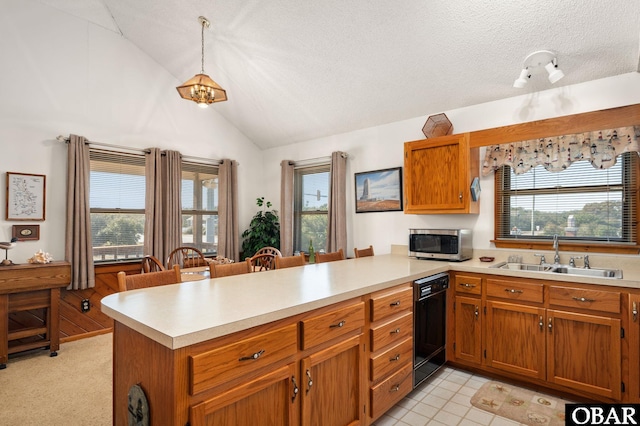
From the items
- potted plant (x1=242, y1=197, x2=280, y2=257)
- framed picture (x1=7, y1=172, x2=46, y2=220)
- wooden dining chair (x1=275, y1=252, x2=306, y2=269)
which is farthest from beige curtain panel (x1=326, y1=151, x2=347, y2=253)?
framed picture (x1=7, y1=172, x2=46, y2=220)

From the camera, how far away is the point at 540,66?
272 centimetres

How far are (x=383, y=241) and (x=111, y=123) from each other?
3.56 meters

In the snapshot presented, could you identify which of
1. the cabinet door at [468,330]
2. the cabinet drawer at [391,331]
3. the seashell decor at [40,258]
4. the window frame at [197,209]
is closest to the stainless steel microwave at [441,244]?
the cabinet door at [468,330]

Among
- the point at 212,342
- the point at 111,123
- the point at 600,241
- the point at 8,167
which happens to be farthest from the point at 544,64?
the point at 8,167

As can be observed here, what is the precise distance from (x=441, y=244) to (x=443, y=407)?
1.38 metres

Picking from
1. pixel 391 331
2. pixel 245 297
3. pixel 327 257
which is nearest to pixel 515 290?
pixel 391 331

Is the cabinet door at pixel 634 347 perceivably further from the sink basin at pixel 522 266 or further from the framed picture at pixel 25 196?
the framed picture at pixel 25 196

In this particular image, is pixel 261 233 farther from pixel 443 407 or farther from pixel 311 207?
pixel 443 407

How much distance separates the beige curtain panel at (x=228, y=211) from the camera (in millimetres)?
4906

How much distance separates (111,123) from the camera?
4.04 m

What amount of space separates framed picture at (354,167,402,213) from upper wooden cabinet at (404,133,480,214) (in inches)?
18.7

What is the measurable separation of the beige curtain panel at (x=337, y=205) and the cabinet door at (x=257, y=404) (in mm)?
2867

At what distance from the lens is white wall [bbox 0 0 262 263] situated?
3.42 metres

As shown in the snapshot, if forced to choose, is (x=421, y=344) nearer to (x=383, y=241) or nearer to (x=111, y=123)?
(x=383, y=241)
